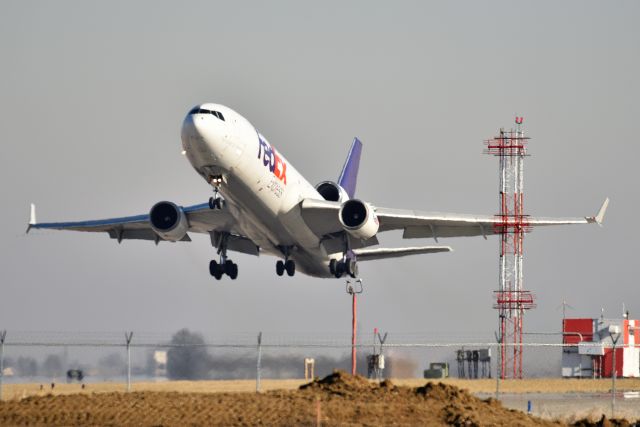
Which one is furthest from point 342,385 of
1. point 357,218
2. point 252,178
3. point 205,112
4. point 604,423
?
point 357,218

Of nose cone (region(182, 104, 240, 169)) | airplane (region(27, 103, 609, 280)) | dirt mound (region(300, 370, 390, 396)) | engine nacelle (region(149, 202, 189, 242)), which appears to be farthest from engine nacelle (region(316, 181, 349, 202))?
dirt mound (region(300, 370, 390, 396))

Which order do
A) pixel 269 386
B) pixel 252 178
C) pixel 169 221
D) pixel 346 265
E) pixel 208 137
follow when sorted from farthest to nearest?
pixel 346 265
pixel 169 221
pixel 252 178
pixel 269 386
pixel 208 137

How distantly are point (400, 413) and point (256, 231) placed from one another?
58.0 feet

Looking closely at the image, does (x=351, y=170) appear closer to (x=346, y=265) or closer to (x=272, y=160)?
(x=346, y=265)

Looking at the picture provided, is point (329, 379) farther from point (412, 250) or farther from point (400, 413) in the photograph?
point (412, 250)

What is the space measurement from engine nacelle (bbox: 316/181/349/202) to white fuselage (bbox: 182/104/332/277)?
2.78 meters

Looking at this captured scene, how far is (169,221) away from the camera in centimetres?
4462

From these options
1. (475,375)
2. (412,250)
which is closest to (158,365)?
(412,250)

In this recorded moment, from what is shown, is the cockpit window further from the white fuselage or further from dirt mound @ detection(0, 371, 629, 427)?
dirt mound @ detection(0, 371, 629, 427)

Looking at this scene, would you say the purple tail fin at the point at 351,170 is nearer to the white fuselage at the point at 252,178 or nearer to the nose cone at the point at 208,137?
the white fuselage at the point at 252,178

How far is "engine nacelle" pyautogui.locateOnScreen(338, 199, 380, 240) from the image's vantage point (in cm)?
4288

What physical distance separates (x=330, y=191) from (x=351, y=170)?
7.27m

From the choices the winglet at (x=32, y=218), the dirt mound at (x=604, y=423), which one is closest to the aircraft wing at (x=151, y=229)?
the winglet at (x=32, y=218)

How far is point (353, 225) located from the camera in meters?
43.0
